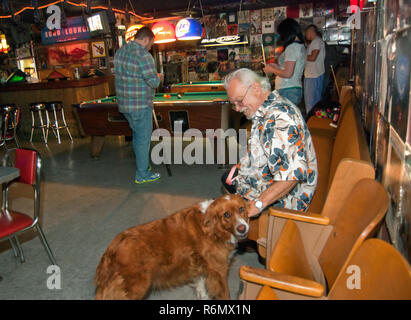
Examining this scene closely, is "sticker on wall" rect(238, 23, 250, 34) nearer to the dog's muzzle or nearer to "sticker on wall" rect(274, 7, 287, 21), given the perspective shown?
"sticker on wall" rect(274, 7, 287, 21)

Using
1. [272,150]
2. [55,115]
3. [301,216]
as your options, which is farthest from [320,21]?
[301,216]

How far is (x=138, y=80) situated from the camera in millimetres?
3900

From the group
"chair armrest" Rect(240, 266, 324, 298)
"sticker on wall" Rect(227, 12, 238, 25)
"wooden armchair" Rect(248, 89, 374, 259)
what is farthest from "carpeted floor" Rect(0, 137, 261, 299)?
"sticker on wall" Rect(227, 12, 238, 25)

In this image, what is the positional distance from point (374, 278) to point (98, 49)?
36.8 feet

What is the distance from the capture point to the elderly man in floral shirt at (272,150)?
1.80 m

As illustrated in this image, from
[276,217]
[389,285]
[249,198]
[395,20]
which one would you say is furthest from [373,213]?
[249,198]

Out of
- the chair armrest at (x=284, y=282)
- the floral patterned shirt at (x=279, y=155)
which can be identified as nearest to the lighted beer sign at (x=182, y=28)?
the floral patterned shirt at (x=279, y=155)

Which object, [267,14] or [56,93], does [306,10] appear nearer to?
[267,14]

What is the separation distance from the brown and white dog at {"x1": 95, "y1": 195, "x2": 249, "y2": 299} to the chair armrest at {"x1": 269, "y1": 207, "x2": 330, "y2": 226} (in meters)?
0.26

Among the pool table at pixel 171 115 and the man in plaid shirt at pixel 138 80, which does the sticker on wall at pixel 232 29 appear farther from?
the man in plaid shirt at pixel 138 80

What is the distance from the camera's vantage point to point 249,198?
2.09 metres

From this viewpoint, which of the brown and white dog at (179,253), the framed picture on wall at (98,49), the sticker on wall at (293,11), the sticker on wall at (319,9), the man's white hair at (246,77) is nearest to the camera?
the brown and white dog at (179,253)

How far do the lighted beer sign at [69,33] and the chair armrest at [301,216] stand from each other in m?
9.84

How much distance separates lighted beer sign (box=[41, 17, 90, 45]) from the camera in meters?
9.91
